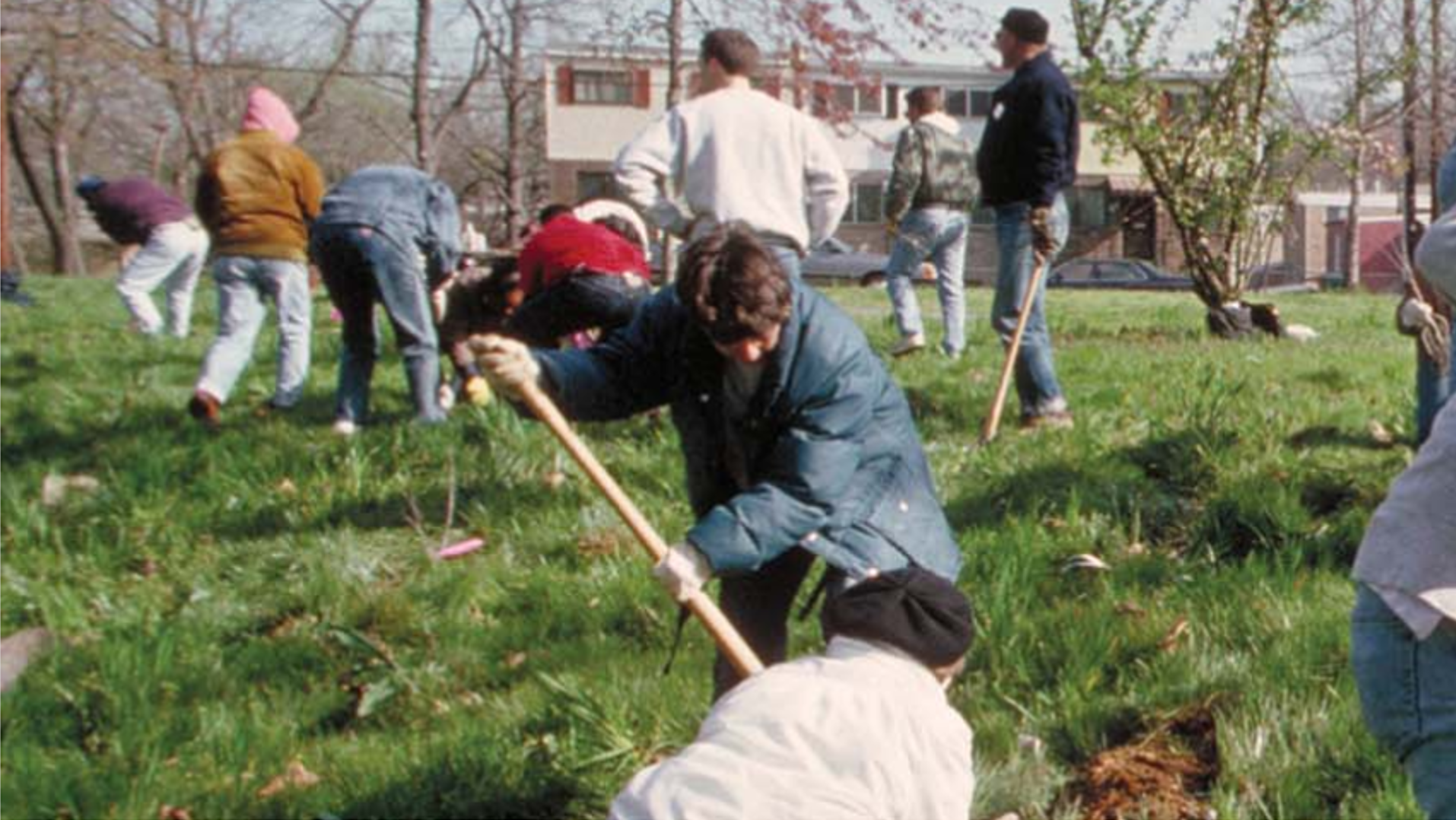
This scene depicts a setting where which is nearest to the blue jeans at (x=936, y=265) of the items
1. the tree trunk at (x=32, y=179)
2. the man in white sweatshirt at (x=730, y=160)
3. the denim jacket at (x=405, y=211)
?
the denim jacket at (x=405, y=211)

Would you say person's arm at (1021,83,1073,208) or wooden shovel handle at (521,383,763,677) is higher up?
person's arm at (1021,83,1073,208)

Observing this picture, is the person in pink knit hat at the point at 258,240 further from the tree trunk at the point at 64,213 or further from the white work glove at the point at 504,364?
the tree trunk at the point at 64,213

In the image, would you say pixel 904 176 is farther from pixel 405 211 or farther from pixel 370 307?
pixel 370 307

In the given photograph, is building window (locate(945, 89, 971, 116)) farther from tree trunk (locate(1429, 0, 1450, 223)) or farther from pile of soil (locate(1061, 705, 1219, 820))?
pile of soil (locate(1061, 705, 1219, 820))

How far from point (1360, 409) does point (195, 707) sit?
14.6 feet

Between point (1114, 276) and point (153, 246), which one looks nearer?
point (153, 246)

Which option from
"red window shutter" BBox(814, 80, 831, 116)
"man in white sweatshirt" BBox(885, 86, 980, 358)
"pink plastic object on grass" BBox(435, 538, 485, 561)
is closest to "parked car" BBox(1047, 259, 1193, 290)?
"red window shutter" BBox(814, 80, 831, 116)

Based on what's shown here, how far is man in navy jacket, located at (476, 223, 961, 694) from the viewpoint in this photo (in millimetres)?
3504

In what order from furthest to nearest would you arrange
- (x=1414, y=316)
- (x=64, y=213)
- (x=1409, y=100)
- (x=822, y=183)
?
(x=64, y=213)
(x=1409, y=100)
(x=822, y=183)
(x=1414, y=316)

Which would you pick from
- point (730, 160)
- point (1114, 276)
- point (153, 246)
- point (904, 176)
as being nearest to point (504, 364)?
→ point (730, 160)

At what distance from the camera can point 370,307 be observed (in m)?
7.62

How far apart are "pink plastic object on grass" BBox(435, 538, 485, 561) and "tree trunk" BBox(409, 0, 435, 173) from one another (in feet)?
22.5

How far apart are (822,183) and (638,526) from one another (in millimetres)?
3033

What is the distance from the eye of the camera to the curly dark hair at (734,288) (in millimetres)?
3455
